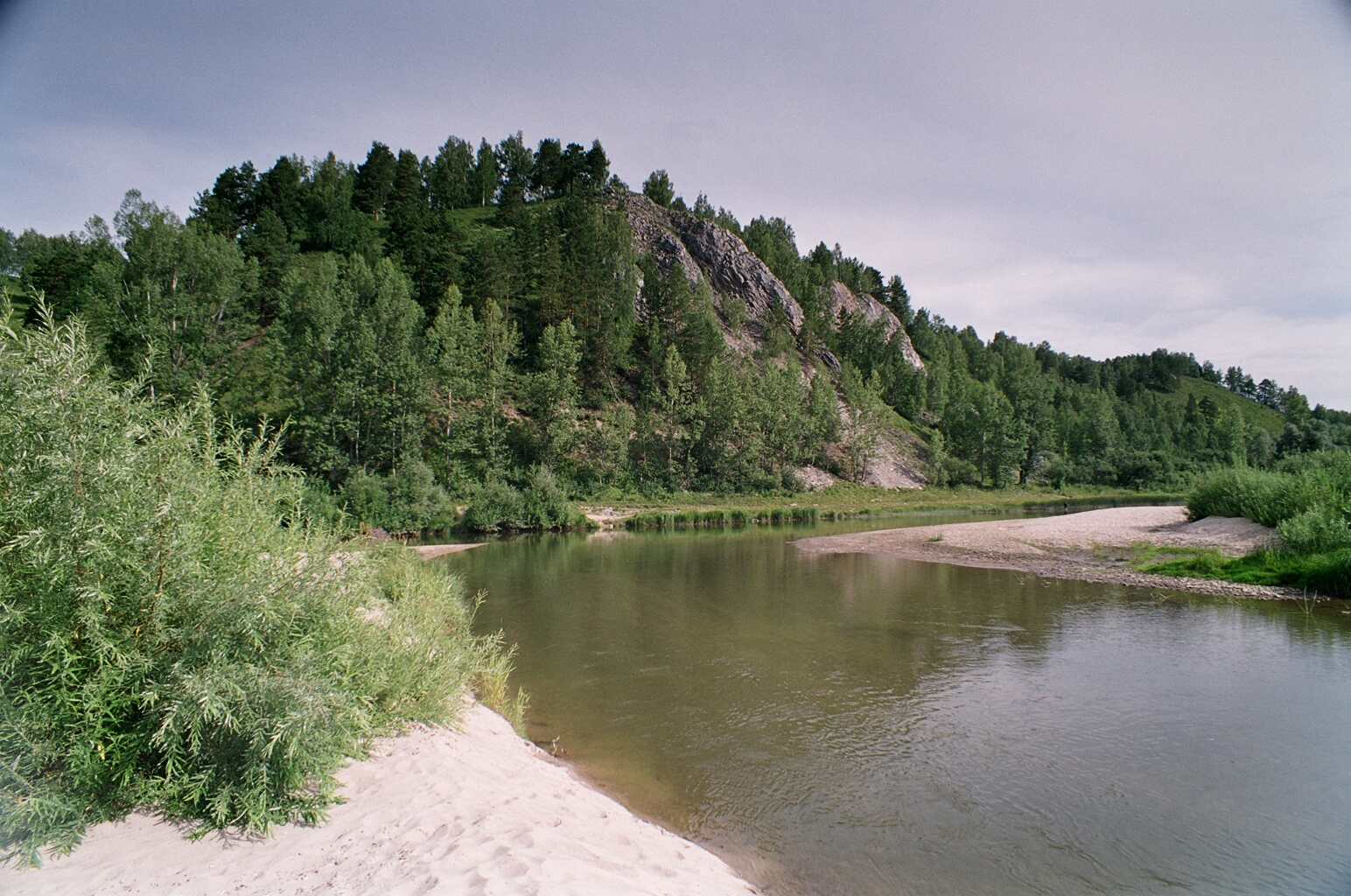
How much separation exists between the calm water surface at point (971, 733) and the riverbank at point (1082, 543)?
8.33ft

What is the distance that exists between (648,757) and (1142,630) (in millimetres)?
14318

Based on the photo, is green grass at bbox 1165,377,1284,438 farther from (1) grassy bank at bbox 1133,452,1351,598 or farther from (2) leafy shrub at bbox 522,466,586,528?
(2) leafy shrub at bbox 522,466,586,528

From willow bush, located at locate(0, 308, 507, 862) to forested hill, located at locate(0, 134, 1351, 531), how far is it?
281 centimetres

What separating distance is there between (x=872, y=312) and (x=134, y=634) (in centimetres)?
14577

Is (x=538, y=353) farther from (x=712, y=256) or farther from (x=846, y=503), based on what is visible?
(x=712, y=256)

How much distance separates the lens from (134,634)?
5.46 meters

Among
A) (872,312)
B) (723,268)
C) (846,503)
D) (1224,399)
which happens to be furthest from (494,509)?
(1224,399)

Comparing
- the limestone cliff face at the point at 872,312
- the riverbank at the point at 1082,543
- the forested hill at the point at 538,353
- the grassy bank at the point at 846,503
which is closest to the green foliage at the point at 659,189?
the forested hill at the point at 538,353

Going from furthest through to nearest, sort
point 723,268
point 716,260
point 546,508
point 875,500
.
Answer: point 716,260 < point 723,268 < point 875,500 < point 546,508

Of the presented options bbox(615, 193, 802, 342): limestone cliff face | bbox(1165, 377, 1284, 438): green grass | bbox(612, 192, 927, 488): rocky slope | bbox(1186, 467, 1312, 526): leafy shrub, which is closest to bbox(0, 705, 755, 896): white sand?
bbox(1186, 467, 1312, 526): leafy shrub

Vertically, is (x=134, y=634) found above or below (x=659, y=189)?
below

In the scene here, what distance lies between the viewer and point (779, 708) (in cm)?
1168

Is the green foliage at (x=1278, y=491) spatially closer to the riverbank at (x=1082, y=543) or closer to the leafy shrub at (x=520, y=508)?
the riverbank at (x=1082, y=543)

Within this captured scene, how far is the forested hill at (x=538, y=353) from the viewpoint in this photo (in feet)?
150
